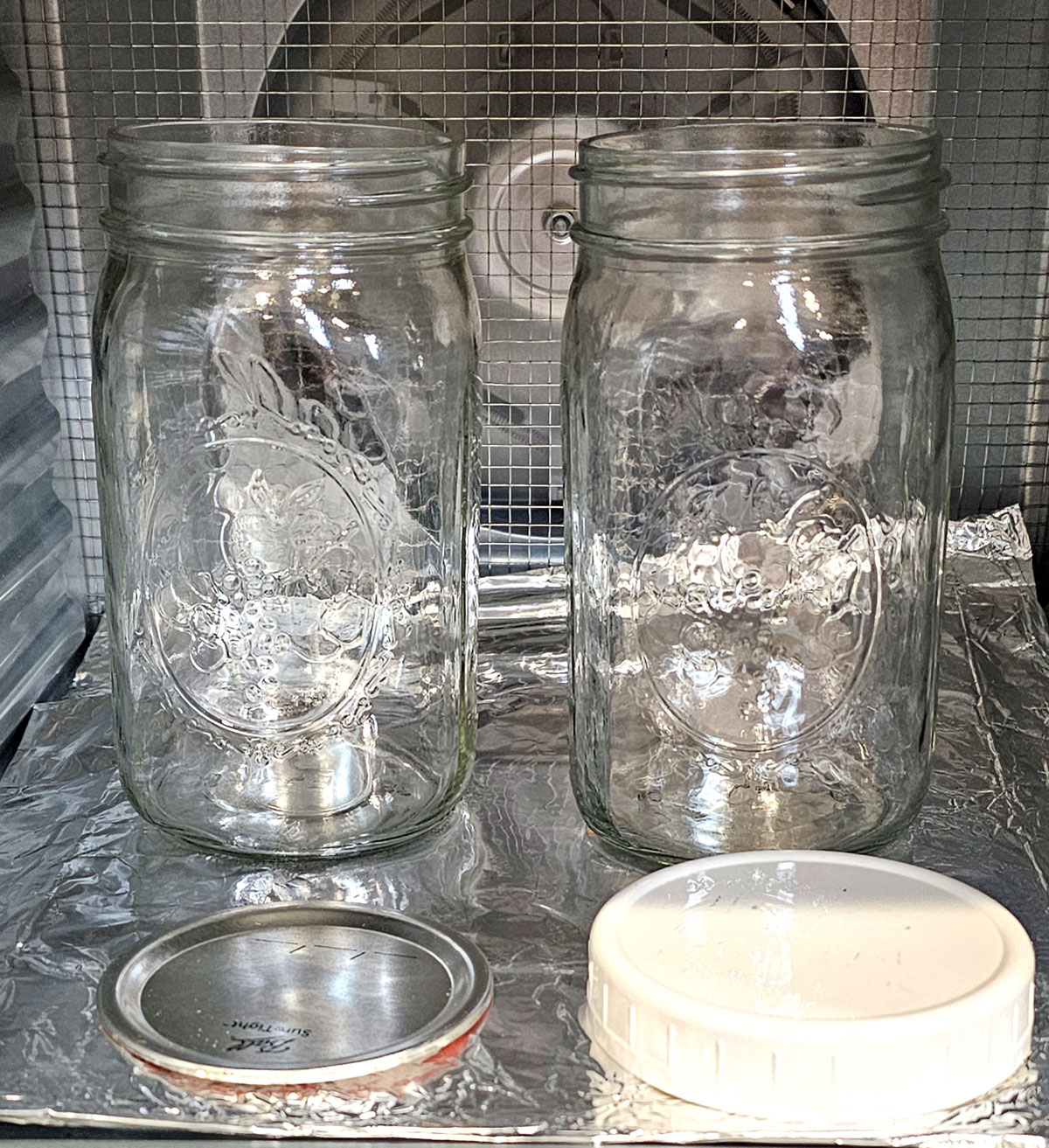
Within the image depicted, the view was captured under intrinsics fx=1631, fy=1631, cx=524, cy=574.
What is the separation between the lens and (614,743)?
2.54ft

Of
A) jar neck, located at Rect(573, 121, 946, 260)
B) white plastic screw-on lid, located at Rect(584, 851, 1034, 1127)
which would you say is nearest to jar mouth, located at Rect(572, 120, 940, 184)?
jar neck, located at Rect(573, 121, 946, 260)

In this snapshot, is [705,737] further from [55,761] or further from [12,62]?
[12,62]

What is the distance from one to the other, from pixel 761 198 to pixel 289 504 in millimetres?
276

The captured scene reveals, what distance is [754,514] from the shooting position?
750 mm

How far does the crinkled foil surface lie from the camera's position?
54 cm

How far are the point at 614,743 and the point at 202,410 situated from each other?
0.81 feet

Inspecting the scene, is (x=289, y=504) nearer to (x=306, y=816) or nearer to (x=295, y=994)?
(x=306, y=816)

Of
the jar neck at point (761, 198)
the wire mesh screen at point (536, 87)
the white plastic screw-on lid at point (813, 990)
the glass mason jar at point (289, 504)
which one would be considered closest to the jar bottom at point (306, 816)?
the glass mason jar at point (289, 504)

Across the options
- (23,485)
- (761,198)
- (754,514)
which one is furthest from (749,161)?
(23,485)

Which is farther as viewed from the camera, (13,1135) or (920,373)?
(920,373)

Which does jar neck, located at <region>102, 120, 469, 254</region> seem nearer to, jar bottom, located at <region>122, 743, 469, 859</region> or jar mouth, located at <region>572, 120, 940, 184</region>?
jar mouth, located at <region>572, 120, 940, 184</region>

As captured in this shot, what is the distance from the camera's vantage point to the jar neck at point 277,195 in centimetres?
66

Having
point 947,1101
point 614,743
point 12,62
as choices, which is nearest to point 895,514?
point 614,743

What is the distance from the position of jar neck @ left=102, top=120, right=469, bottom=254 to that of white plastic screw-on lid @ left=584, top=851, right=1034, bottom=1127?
11.6 inches
